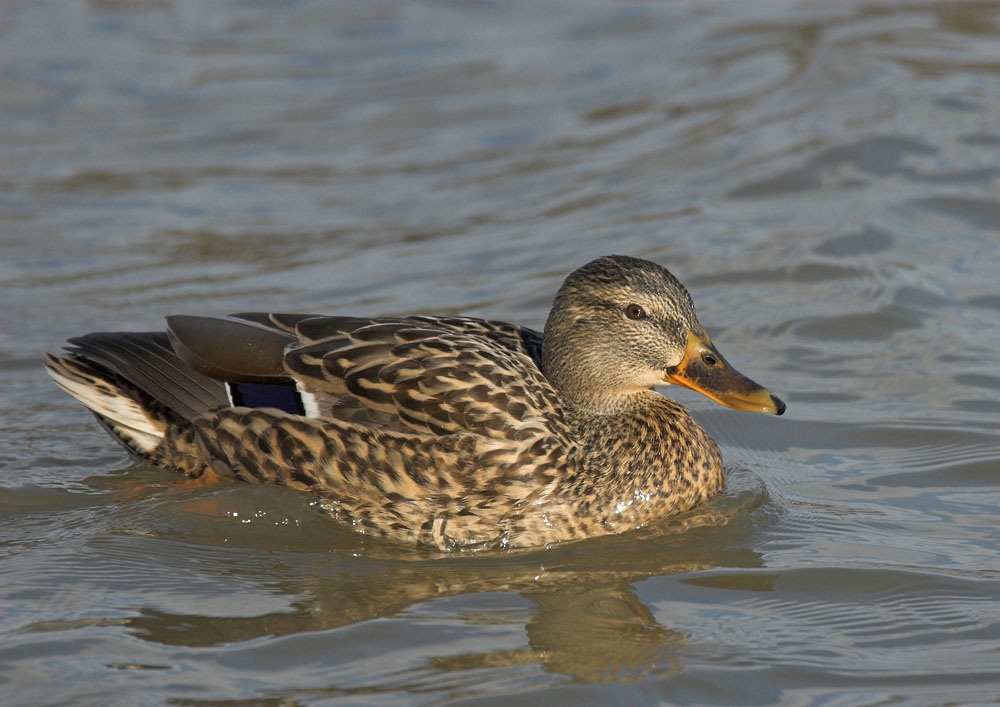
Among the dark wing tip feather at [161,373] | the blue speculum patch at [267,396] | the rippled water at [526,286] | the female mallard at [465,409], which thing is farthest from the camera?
the dark wing tip feather at [161,373]

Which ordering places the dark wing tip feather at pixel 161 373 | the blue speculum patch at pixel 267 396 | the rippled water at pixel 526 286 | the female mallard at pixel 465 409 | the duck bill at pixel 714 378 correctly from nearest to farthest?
the rippled water at pixel 526 286 < the female mallard at pixel 465 409 < the duck bill at pixel 714 378 < the blue speculum patch at pixel 267 396 < the dark wing tip feather at pixel 161 373

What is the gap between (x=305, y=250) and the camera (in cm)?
1205

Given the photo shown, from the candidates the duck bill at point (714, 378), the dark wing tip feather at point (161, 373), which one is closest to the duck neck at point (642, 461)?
the duck bill at point (714, 378)

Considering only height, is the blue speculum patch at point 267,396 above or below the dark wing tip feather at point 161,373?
below

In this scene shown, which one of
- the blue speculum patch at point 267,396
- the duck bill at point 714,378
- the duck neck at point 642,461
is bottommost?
the duck neck at point 642,461

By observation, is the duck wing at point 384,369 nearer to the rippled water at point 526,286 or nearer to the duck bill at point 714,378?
the rippled water at point 526,286

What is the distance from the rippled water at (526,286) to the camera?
5.95m

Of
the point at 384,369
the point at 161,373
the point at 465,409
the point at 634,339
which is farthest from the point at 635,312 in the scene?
the point at 161,373

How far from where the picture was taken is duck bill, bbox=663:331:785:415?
7.26 meters

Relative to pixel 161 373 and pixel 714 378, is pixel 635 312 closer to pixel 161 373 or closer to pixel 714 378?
pixel 714 378

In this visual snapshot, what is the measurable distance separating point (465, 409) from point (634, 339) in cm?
96

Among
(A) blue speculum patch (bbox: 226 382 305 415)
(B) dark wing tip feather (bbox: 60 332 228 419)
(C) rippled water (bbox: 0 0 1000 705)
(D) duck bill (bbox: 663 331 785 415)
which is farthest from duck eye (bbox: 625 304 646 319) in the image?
(B) dark wing tip feather (bbox: 60 332 228 419)

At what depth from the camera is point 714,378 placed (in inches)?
288

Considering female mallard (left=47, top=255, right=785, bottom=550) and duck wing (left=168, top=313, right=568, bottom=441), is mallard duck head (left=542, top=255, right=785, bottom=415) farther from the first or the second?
duck wing (left=168, top=313, right=568, bottom=441)
